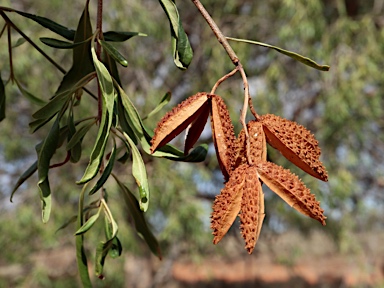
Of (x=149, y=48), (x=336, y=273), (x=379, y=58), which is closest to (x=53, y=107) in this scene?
(x=379, y=58)

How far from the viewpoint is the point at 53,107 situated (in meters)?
0.73

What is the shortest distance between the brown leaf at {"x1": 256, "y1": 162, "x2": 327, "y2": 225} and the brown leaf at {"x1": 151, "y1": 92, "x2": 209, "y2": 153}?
81mm

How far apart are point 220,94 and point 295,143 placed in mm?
3158

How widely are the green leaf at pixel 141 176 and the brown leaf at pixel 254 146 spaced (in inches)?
4.1

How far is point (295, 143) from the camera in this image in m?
0.58

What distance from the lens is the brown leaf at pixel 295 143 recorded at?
0.58 metres

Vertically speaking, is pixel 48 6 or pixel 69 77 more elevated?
pixel 69 77

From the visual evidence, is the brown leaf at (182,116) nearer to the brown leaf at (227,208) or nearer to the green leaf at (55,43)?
the brown leaf at (227,208)

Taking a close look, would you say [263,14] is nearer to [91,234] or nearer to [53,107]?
[91,234]

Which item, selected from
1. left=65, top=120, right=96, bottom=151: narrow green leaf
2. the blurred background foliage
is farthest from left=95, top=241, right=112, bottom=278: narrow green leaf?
the blurred background foliage

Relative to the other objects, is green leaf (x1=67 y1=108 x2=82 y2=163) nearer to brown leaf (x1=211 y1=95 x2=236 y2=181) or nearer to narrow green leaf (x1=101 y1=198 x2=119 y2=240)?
narrow green leaf (x1=101 y1=198 x2=119 y2=240)

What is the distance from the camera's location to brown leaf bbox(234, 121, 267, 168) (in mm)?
568

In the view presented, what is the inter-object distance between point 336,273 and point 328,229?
5.60 m

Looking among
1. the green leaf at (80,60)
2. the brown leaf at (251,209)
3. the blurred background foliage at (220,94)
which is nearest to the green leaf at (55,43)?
the green leaf at (80,60)
